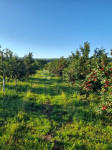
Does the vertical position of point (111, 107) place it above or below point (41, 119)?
above

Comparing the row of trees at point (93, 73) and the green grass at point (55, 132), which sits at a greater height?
the row of trees at point (93, 73)

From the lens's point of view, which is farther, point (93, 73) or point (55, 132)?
point (93, 73)

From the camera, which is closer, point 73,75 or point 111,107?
point 111,107

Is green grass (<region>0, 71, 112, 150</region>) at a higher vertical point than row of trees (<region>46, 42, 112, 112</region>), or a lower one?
lower

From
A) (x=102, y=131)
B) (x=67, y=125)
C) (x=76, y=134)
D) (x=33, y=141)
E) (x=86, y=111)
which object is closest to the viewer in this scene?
(x=33, y=141)

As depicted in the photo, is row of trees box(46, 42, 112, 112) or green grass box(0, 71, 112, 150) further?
row of trees box(46, 42, 112, 112)

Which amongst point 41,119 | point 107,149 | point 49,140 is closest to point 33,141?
point 49,140

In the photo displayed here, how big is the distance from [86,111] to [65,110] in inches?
80.2

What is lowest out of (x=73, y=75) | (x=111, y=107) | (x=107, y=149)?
(x=107, y=149)

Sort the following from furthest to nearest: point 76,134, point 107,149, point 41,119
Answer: point 41,119, point 76,134, point 107,149

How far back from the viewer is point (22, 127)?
5.75m

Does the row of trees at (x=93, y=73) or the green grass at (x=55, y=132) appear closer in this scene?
the green grass at (x=55, y=132)

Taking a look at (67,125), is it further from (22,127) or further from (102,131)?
(22,127)

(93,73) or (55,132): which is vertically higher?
(93,73)
